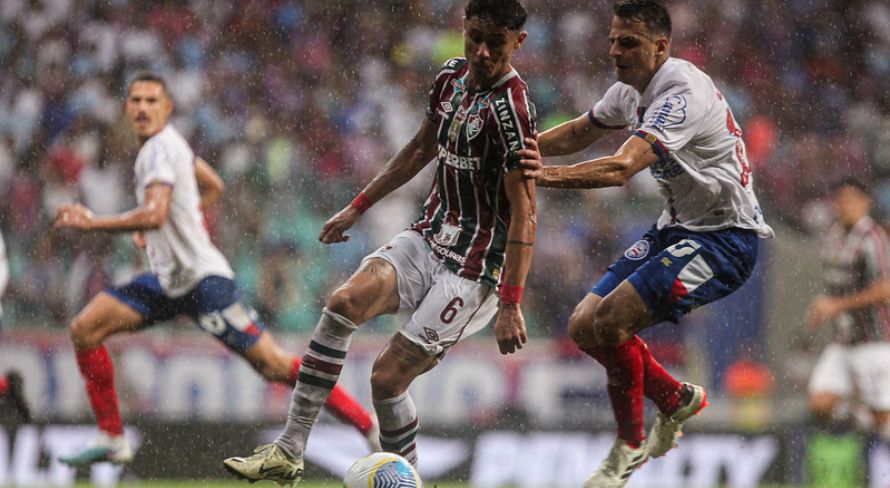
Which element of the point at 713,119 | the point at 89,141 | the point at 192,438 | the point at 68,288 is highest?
the point at 713,119

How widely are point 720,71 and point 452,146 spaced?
898 cm

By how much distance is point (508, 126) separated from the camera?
5812mm

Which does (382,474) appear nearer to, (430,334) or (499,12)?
(430,334)

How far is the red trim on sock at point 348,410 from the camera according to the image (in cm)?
834

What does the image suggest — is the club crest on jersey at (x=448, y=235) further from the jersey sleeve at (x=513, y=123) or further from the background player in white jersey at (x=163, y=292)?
the background player in white jersey at (x=163, y=292)

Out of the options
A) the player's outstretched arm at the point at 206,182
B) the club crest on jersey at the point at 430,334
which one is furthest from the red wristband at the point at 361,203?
the player's outstretched arm at the point at 206,182

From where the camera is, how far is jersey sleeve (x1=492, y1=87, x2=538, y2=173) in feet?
19.0

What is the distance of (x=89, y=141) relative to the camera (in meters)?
12.5

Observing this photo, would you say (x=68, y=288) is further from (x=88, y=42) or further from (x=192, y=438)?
(x=88, y=42)

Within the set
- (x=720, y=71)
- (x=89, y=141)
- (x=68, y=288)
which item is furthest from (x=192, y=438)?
(x=720, y=71)

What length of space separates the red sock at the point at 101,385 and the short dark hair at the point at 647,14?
4266 mm

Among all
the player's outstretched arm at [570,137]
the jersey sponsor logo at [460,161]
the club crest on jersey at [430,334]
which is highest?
the player's outstretched arm at [570,137]

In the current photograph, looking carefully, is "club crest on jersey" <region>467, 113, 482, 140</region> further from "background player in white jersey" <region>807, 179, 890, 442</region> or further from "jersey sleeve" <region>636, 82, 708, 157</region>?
"background player in white jersey" <region>807, 179, 890, 442</region>

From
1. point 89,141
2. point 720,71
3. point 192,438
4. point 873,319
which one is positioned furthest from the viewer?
point 720,71
